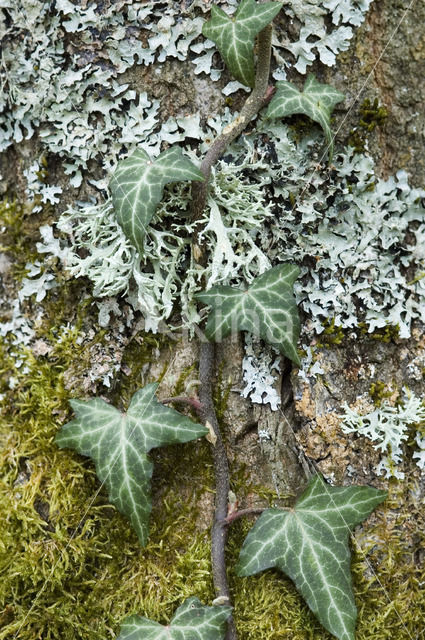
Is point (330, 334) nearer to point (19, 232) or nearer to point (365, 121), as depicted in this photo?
point (365, 121)

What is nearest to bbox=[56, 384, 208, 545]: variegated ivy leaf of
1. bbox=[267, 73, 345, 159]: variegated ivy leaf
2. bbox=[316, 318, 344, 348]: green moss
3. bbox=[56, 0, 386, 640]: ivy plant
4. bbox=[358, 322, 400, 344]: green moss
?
bbox=[56, 0, 386, 640]: ivy plant

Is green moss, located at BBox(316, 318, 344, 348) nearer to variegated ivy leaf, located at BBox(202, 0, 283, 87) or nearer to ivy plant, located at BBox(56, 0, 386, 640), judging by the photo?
ivy plant, located at BBox(56, 0, 386, 640)

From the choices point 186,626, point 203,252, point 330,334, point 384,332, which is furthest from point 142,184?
point 186,626

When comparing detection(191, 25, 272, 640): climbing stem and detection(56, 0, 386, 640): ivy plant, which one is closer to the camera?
detection(56, 0, 386, 640): ivy plant

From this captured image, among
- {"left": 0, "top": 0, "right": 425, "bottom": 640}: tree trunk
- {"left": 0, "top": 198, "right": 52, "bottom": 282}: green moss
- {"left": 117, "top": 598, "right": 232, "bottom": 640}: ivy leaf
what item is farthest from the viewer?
{"left": 0, "top": 198, "right": 52, "bottom": 282}: green moss

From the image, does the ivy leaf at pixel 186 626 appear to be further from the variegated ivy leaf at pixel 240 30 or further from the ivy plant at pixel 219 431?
the variegated ivy leaf at pixel 240 30

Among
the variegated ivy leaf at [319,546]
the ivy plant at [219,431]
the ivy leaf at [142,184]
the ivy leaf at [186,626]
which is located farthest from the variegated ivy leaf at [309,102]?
the ivy leaf at [186,626]

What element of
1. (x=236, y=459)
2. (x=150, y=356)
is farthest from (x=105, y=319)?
(x=236, y=459)

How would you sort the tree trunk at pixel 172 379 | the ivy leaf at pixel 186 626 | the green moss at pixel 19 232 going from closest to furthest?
1. the ivy leaf at pixel 186 626
2. the tree trunk at pixel 172 379
3. the green moss at pixel 19 232
